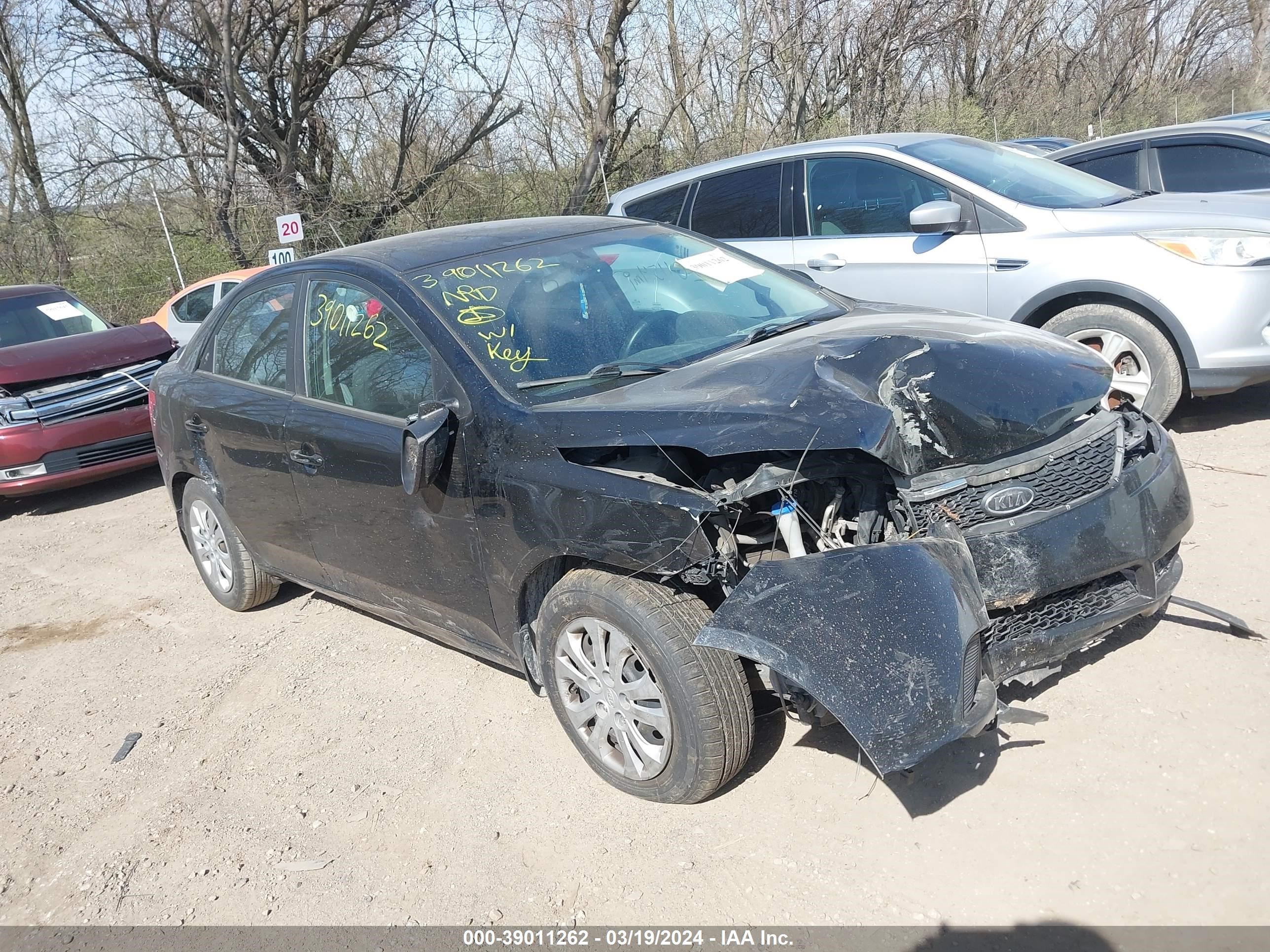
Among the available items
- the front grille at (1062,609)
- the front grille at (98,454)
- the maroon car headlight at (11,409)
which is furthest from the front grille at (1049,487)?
the maroon car headlight at (11,409)

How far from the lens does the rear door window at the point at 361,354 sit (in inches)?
148

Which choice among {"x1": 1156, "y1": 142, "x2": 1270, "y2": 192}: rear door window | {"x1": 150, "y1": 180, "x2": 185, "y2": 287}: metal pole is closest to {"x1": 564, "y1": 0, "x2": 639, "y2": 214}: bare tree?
{"x1": 150, "y1": 180, "x2": 185, "y2": 287}: metal pole

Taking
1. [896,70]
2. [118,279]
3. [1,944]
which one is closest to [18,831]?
[1,944]

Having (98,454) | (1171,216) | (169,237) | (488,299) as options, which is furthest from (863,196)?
(169,237)

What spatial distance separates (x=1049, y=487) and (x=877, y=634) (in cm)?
84

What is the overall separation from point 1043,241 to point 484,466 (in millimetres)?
3914

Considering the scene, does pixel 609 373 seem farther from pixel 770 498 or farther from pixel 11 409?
pixel 11 409

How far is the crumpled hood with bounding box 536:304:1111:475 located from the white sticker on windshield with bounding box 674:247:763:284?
2.66 ft

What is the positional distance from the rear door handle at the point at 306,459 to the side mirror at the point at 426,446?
0.69 meters

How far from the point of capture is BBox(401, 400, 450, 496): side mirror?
348 centimetres

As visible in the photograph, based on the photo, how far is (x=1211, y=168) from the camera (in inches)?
314

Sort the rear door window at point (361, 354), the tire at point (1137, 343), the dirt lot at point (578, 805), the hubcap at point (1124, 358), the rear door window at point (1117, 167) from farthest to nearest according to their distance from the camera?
1. the rear door window at point (1117, 167)
2. the hubcap at point (1124, 358)
3. the tire at point (1137, 343)
4. the rear door window at point (361, 354)
5. the dirt lot at point (578, 805)

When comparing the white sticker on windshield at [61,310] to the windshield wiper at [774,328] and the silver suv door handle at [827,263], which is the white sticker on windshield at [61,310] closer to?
the silver suv door handle at [827,263]

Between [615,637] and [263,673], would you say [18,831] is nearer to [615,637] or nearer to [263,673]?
[263,673]
